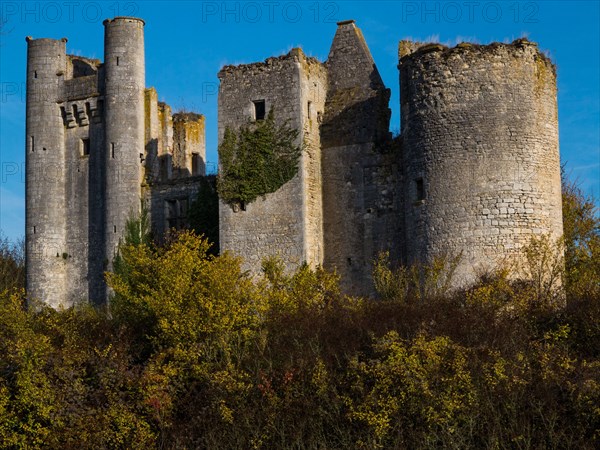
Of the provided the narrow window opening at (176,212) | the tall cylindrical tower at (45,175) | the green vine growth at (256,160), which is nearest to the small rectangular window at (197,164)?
the narrow window opening at (176,212)

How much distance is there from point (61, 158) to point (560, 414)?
2443 cm

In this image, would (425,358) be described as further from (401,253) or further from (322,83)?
(322,83)

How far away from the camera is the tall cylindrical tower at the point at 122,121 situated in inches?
1620

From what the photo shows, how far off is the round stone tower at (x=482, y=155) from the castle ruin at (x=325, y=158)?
40mm

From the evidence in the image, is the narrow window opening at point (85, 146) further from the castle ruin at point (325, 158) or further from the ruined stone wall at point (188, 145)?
the ruined stone wall at point (188, 145)

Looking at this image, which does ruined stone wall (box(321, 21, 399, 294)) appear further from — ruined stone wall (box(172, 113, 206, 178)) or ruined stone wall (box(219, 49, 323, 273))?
ruined stone wall (box(172, 113, 206, 178))

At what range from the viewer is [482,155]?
32.2 m

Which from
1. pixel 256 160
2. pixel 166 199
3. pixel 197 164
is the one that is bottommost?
pixel 166 199

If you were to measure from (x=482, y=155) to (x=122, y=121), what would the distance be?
15.2m

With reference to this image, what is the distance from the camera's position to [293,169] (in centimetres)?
3569

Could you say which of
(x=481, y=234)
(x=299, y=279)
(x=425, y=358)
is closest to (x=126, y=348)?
(x=299, y=279)

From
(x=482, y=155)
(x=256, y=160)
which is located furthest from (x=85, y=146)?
(x=482, y=155)

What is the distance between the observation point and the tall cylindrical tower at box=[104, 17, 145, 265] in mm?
41156

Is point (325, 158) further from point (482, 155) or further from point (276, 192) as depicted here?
point (482, 155)
